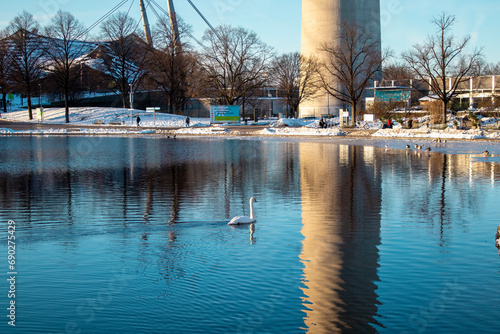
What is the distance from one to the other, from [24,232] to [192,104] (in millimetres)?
92212

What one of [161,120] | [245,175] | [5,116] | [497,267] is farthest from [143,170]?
[5,116]

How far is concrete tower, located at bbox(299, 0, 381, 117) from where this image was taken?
3228 inches

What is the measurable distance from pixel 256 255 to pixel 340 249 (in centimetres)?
170

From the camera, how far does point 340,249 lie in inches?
428

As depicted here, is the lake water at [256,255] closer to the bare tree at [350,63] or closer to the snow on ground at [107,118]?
the bare tree at [350,63]

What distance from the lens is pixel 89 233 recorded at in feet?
39.9

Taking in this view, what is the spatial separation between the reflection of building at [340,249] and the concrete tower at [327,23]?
64.4 m

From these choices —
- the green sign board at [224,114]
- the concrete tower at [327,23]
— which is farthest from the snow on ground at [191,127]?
the concrete tower at [327,23]

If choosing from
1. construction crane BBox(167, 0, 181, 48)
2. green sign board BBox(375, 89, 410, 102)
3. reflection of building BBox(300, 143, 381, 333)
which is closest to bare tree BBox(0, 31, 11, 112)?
construction crane BBox(167, 0, 181, 48)

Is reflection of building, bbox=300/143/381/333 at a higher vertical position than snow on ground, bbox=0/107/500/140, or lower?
lower

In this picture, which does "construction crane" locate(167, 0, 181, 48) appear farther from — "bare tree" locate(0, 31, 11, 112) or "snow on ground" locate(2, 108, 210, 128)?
"bare tree" locate(0, 31, 11, 112)

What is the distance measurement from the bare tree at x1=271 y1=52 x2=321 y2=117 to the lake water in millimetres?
62016

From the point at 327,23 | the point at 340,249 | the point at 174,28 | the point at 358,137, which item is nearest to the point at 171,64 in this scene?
the point at 174,28

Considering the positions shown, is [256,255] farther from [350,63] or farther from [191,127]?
[191,127]
